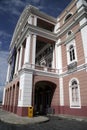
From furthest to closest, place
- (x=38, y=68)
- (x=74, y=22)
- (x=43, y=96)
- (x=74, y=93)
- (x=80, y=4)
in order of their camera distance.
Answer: (x=43, y=96) → (x=38, y=68) → (x=74, y=22) → (x=80, y=4) → (x=74, y=93)

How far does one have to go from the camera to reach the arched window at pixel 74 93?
41.2ft

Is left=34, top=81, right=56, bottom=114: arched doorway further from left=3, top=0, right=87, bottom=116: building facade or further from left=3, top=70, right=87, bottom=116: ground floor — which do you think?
left=3, top=70, right=87, bottom=116: ground floor

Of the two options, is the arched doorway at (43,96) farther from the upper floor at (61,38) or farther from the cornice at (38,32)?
the cornice at (38,32)

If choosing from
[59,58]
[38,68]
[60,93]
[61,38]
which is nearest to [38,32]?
[61,38]

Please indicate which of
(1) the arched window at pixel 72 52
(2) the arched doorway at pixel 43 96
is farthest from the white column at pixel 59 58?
(2) the arched doorway at pixel 43 96

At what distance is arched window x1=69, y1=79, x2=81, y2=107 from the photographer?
12566 mm

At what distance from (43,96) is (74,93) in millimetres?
7192

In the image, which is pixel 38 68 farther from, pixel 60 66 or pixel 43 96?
pixel 43 96

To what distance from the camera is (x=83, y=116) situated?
11.4m

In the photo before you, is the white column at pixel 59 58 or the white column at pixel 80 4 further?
the white column at pixel 59 58

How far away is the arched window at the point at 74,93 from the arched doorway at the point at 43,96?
2.96 meters

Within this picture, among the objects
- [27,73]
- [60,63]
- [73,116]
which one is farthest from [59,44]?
[73,116]

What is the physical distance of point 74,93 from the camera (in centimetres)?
1329

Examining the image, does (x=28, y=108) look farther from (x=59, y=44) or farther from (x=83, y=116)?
(x=59, y=44)
